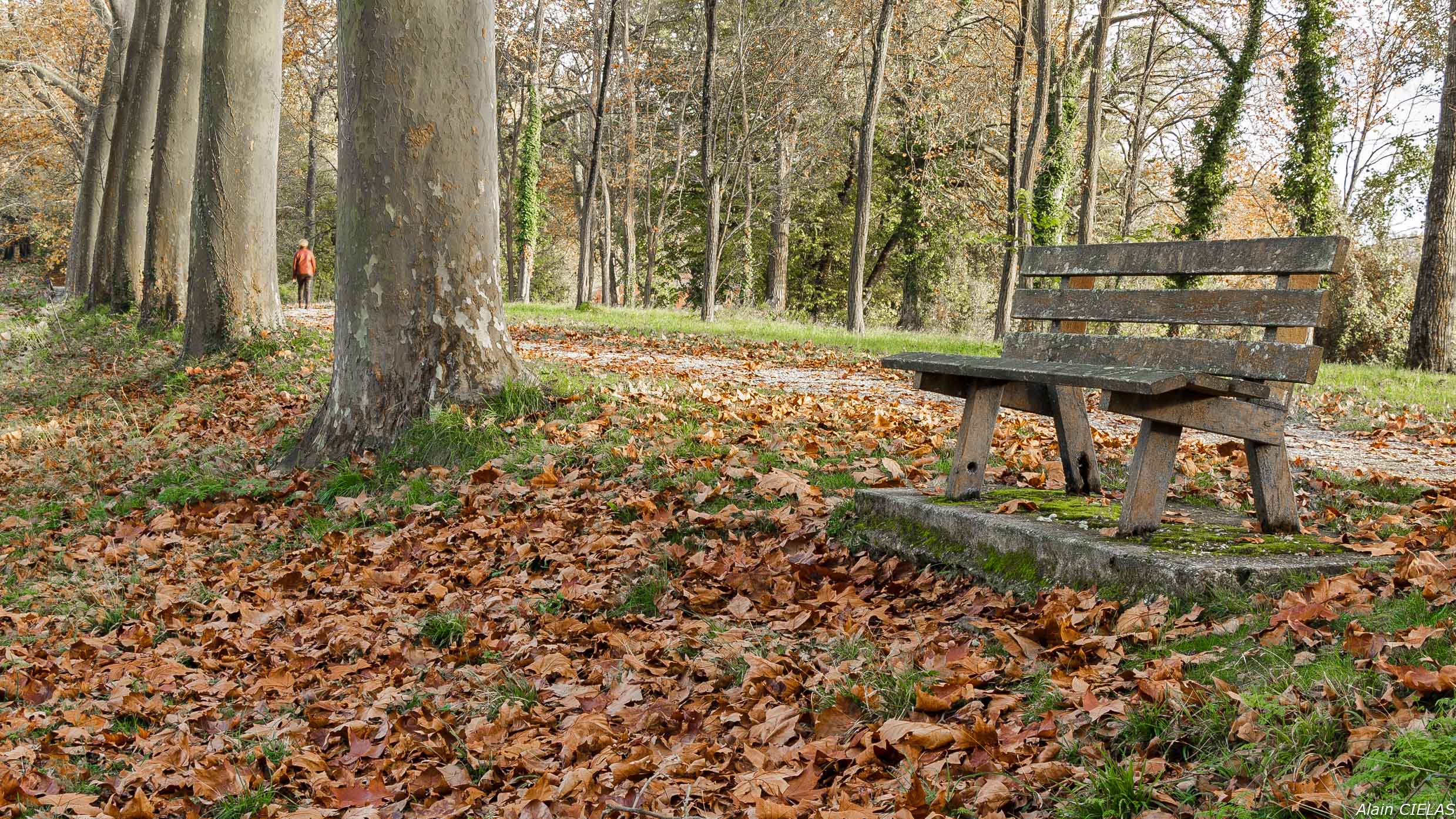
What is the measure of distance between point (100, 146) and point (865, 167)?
16510mm

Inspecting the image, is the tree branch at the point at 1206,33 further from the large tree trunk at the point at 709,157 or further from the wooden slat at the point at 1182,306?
the wooden slat at the point at 1182,306

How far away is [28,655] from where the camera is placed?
4.49 metres

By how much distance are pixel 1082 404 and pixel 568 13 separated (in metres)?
25.2

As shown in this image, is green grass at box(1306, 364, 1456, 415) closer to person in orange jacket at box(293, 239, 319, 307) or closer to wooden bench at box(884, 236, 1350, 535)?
wooden bench at box(884, 236, 1350, 535)

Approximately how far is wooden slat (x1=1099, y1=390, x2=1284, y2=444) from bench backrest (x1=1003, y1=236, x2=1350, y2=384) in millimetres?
168

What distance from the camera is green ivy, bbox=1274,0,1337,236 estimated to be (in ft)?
66.8

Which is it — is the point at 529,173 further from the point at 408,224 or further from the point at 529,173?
the point at 408,224

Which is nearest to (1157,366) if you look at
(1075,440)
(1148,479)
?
(1075,440)

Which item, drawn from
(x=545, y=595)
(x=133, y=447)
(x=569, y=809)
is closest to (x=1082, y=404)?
(x=545, y=595)

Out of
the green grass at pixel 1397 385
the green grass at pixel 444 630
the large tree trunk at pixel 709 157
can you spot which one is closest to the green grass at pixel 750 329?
the large tree trunk at pixel 709 157

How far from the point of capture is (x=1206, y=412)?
3.44 m

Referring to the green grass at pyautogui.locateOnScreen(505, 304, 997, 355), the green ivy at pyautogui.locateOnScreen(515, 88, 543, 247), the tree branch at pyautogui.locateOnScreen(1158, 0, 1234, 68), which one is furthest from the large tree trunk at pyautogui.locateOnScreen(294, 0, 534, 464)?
the green ivy at pyautogui.locateOnScreen(515, 88, 543, 247)

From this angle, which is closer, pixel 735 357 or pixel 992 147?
pixel 735 357

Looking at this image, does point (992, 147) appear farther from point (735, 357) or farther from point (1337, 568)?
point (1337, 568)
